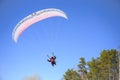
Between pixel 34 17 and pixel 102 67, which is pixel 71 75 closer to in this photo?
pixel 102 67

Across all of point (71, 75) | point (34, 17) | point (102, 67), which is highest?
point (71, 75)

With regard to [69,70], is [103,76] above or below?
below

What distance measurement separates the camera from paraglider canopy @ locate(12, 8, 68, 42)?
32.5 meters

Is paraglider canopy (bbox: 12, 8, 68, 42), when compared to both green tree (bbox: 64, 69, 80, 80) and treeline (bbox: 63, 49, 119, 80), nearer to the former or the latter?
treeline (bbox: 63, 49, 119, 80)

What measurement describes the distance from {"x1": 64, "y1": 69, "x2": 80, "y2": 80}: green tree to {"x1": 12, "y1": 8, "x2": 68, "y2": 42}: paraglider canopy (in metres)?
40.4

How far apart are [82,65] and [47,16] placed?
110ft

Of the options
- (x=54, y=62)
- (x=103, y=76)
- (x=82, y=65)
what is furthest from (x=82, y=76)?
(x=54, y=62)

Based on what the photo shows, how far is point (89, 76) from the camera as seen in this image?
64625mm

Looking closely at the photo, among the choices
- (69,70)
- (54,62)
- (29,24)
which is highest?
(69,70)

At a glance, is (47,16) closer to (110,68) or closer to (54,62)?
(54,62)

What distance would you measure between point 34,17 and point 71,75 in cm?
4381

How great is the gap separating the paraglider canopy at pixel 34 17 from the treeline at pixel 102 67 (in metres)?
27.2

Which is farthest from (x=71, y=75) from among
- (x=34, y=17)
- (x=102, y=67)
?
(x=34, y=17)

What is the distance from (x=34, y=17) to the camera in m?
32.5
